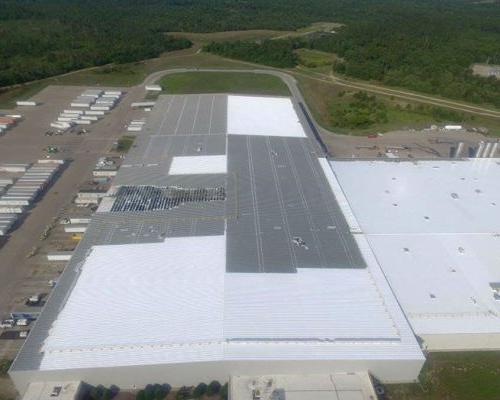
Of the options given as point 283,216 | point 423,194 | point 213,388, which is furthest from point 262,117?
point 213,388

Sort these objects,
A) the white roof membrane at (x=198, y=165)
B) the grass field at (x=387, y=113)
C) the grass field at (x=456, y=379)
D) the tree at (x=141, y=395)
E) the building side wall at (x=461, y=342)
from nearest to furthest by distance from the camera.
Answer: the tree at (x=141, y=395) < the grass field at (x=456, y=379) < the building side wall at (x=461, y=342) < the white roof membrane at (x=198, y=165) < the grass field at (x=387, y=113)

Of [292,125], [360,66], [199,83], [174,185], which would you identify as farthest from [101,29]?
[174,185]

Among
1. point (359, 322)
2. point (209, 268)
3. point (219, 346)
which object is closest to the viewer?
point (219, 346)

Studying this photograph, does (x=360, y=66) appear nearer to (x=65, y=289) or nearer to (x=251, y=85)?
(x=251, y=85)

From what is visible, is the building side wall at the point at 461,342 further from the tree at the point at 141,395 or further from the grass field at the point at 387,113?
Result: the grass field at the point at 387,113

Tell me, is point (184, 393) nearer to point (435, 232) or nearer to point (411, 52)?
point (435, 232)

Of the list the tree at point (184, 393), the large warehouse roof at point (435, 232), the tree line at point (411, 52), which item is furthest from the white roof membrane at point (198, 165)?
the tree line at point (411, 52)
